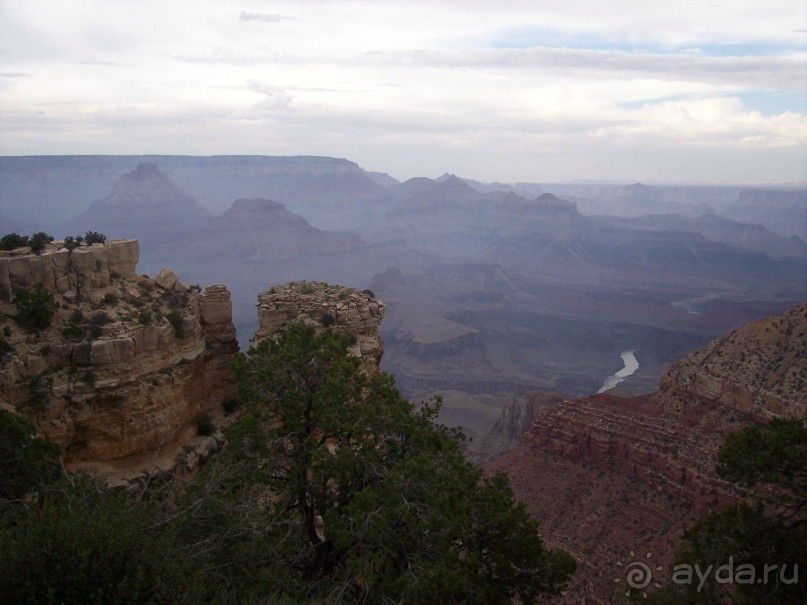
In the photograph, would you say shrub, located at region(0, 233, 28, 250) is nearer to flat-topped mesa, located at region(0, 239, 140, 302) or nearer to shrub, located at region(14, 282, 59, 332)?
flat-topped mesa, located at region(0, 239, 140, 302)

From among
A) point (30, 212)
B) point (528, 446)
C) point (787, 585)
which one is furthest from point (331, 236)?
point (787, 585)

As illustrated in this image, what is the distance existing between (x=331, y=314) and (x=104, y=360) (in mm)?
7074

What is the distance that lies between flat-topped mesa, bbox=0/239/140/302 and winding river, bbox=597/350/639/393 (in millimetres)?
77491

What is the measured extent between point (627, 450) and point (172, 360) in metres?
27.0

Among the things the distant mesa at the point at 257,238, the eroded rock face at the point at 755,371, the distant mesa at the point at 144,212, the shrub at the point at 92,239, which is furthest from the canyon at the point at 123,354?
the distant mesa at the point at 144,212

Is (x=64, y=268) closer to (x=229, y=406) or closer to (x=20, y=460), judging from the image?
(x=229, y=406)

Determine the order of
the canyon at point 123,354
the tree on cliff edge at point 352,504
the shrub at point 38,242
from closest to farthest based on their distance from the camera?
the tree on cliff edge at point 352,504 → the canyon at point 123,354 → the shrub at point 38,242

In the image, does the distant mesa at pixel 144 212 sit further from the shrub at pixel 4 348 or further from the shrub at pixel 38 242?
the shrub at pixel 4 348

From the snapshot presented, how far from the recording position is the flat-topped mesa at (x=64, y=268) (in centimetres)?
1678

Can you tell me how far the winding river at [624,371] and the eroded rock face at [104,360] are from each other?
7616cm

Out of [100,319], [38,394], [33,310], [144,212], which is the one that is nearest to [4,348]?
[33,310]

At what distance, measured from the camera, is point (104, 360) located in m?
16.4

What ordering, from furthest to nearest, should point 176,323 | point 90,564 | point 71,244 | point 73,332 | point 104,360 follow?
point 71,244
point 176,323
point 73,332
point 104,360
point 90,564

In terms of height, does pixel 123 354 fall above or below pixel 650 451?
above
